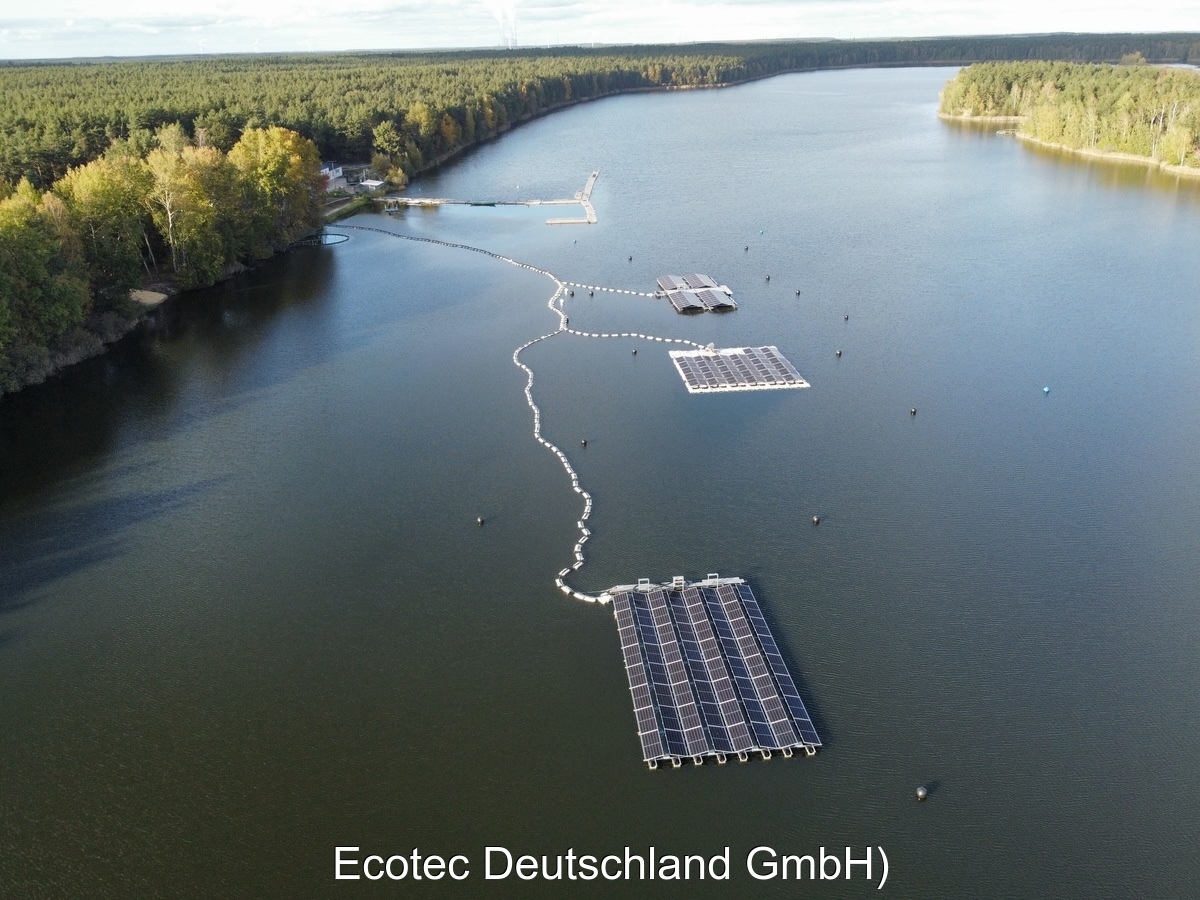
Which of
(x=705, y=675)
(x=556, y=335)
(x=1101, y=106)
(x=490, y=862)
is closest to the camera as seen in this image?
(x=490, y=862)

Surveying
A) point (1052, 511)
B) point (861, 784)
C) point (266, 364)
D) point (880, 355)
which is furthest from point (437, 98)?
point (861, 784)

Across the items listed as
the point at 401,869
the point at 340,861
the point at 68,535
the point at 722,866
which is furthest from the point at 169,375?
the point at 722,866

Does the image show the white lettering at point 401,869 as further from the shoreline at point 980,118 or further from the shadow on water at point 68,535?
the shoreline at point 980,118

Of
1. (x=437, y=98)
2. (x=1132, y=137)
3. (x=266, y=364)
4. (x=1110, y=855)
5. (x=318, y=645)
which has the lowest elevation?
(x=1110, y=855)

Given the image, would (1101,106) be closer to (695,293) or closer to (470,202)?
(470,202)

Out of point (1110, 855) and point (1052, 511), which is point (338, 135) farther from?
point (1110, 855)

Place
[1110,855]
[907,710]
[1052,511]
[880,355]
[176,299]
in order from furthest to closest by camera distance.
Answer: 1. [176,299]
2. [880,355]
3. [1052,511]
4. [907,710]
5. [1110,855]

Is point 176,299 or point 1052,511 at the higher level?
point 176,299

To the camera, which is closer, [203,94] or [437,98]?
[203,94]
